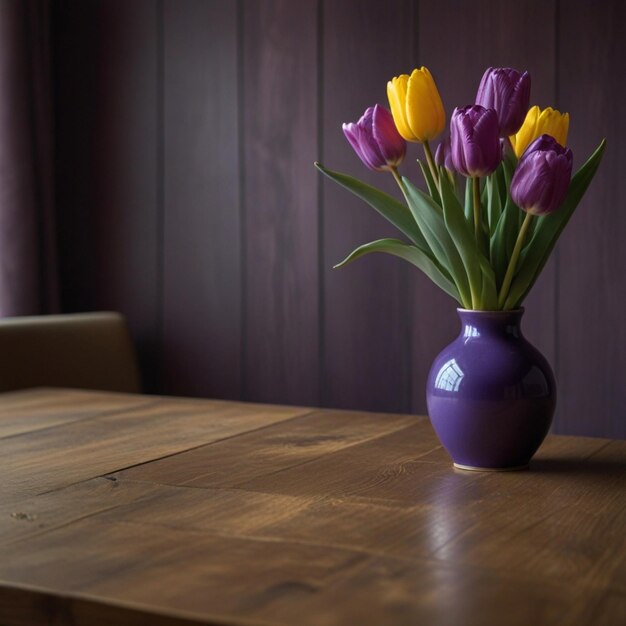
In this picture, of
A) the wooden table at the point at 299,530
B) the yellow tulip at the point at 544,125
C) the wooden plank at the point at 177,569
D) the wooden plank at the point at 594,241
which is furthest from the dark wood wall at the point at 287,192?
the wooden plank at the point at 177,569

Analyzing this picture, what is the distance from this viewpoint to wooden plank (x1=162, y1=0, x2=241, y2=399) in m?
2.56

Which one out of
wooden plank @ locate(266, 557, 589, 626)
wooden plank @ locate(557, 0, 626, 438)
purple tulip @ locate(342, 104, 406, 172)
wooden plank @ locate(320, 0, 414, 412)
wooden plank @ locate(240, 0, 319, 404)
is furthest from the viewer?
wooden plank @ locate(240, 0, 319, 404)

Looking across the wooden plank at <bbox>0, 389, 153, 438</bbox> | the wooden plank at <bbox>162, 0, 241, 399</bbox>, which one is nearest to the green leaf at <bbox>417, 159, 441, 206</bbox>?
the wooden plank at <bbox>0, 389, 153, 438</bbox>

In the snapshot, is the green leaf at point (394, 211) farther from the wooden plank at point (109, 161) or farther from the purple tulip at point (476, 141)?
the wooden plank at point (109, 161)

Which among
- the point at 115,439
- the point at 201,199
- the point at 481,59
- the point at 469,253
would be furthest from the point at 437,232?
the point at 201,199

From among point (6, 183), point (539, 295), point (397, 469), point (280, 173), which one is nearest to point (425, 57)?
point (280, 173)

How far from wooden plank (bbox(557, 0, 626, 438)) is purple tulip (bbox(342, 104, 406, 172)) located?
1197mm

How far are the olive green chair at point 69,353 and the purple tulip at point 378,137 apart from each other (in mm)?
1373

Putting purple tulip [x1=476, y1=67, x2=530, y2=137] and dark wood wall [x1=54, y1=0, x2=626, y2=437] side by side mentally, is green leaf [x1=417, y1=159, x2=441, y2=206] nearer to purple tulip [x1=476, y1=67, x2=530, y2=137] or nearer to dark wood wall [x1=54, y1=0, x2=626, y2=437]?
purple tulip [x1=476, y1=67, x2=530, y2=137]

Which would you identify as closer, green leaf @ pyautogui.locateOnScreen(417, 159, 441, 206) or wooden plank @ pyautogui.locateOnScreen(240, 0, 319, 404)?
green leaf @ pyautogui.locateOnScreen(417, 159, 441, 206)

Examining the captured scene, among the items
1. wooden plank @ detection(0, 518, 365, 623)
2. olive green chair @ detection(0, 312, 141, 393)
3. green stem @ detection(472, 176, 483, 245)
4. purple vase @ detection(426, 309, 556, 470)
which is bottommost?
olive green chair @ detection(0, 312, 141, 393)

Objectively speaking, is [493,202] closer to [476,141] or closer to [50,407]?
[476,141]

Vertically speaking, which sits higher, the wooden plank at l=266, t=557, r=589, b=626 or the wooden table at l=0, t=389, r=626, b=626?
the wooden plank at l=266, t=557, r=589, b=626

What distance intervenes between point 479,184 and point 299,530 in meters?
0.44
